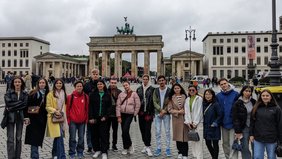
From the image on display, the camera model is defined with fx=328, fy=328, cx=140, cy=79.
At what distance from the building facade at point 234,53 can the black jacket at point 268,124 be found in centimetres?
9624

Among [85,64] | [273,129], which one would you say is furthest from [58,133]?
[85,64]

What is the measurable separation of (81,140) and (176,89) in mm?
2621

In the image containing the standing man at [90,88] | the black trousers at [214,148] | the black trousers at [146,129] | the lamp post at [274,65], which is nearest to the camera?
the black trousers at [214,148]

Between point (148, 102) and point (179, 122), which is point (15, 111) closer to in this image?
point (148, 102)

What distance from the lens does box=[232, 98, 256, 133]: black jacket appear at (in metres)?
6.33

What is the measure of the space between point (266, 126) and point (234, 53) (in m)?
98.4

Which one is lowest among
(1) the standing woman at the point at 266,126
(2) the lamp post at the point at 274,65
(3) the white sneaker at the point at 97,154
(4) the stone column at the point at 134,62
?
(3) the white sneaker at the point at 97,154

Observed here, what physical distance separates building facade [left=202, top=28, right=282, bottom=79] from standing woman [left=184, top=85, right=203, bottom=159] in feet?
312

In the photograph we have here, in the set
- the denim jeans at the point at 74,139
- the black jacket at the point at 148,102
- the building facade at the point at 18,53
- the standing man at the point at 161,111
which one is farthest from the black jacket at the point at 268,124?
the building facade at the point at 18,53

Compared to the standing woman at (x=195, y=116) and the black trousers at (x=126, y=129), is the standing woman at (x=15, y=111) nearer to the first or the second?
the black trousers at (x=126, y=129)

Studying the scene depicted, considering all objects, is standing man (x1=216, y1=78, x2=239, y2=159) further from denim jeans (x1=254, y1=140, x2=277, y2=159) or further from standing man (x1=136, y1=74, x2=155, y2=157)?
standing man (x1=136, y1=74, x2=155, y2=157)

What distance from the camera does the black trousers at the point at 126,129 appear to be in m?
8.23

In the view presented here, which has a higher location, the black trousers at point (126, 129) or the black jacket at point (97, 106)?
the black jacket at point (97, 106)

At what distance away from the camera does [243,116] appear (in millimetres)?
6340
